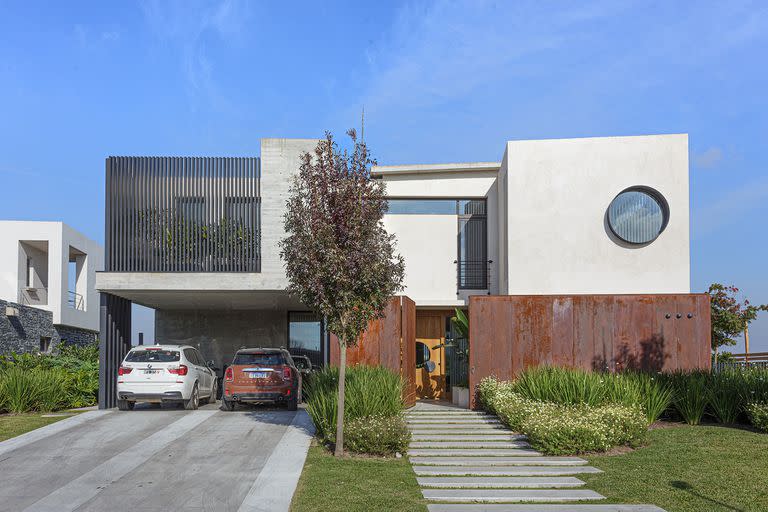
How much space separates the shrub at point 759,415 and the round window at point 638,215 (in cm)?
595

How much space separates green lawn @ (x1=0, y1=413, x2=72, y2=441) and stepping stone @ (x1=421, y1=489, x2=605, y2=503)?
8461mm

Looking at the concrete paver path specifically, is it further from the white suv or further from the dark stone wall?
the dark stone wall

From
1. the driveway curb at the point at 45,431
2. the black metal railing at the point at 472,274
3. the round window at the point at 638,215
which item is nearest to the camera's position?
the driveway curb at the point at 45,431

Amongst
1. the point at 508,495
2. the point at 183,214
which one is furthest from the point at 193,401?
the point at 508,495

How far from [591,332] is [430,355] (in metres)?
5.29

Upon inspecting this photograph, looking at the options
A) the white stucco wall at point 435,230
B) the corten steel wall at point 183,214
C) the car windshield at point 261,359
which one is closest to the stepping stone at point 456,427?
the car windshield at point 261,359

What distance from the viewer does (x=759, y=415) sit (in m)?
12.7

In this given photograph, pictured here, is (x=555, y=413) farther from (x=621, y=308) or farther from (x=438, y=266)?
(x=438, y=266)

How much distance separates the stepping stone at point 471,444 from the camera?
12.3 metres

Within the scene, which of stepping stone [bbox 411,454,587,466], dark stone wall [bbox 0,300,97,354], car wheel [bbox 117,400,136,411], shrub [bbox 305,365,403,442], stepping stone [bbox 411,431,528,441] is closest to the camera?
stepping stone [bbox 411,454,587,466]

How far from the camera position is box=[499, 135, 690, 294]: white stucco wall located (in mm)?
18219

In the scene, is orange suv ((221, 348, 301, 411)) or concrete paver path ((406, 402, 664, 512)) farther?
orange suv ((221, 348, 301, 411))

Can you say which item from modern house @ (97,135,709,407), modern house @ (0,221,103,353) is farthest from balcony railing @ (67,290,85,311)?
modern house @ (97,135,709,407)

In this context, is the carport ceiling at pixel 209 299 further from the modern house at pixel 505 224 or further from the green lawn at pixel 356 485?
the green lawn at pixel 356 485
